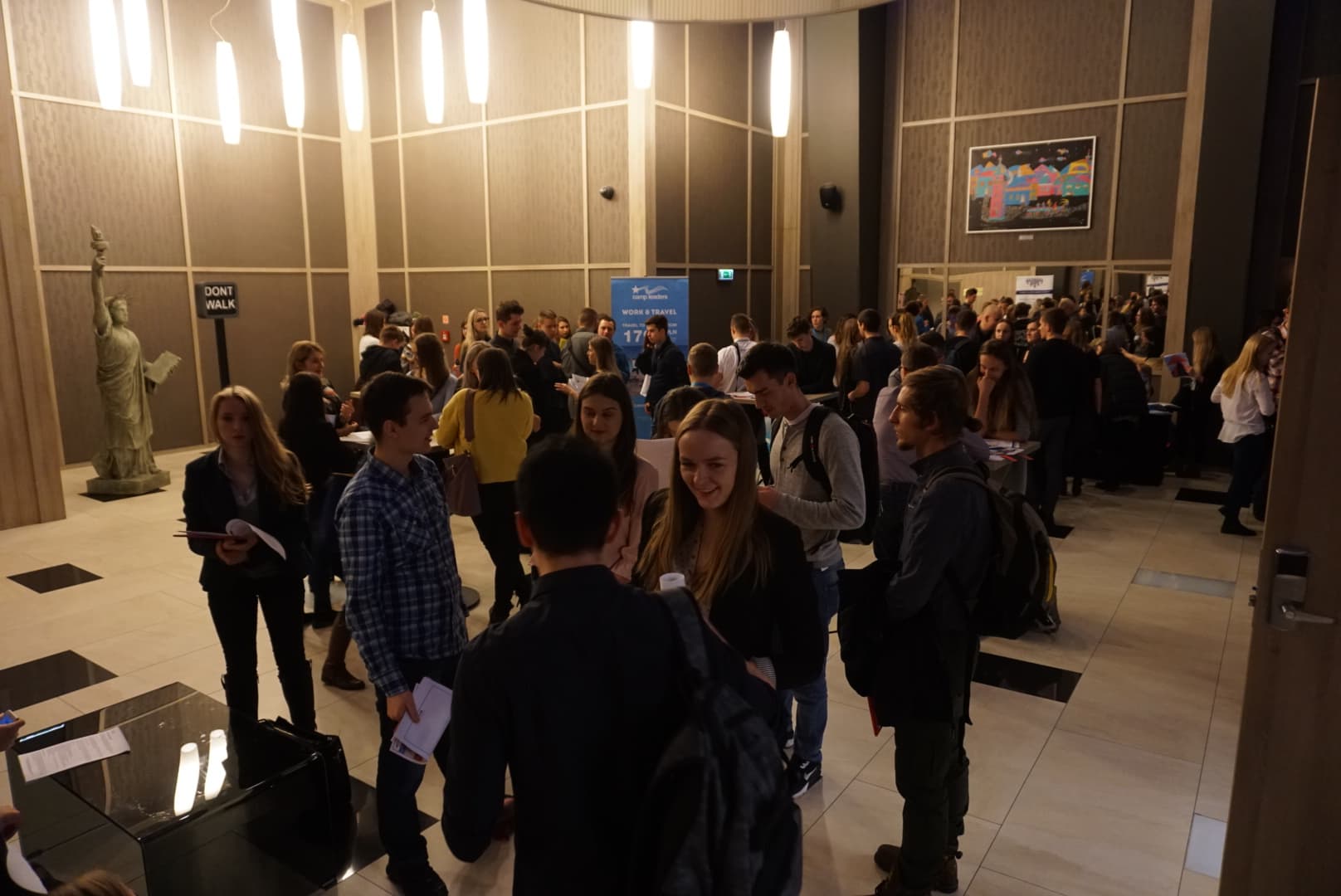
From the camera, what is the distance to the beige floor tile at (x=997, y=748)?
10.1 ft

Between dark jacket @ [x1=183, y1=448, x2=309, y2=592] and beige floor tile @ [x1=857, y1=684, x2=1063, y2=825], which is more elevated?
dark jacket @ [x1=183, y1=448, x2=309, y2=592]

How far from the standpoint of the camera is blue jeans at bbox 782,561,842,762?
2.89 meters

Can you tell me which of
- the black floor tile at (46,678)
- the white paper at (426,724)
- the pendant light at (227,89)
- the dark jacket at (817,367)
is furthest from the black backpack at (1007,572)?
the pendant light at (227,89)

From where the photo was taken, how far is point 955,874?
2.61 metres

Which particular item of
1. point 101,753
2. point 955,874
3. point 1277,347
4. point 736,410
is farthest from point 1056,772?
point 1277,347

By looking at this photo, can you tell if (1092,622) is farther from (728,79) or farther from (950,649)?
(728,79)

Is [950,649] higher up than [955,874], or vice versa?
[950,649]

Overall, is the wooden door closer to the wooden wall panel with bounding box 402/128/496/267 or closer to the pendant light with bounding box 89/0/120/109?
the pendant light with bounding box 89/0/120/109

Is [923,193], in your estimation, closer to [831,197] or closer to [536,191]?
[831,197]

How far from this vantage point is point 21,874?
1.70m

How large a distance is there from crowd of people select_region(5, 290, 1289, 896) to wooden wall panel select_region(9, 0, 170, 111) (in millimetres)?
6563

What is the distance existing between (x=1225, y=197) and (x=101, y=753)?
31.1 ft

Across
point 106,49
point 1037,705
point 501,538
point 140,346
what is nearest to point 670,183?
point 140,346

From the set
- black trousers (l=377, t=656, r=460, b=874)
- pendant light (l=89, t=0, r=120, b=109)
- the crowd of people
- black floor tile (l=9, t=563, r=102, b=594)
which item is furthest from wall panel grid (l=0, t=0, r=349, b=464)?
black trousers (l=377, t=656, r=460, b=874)
